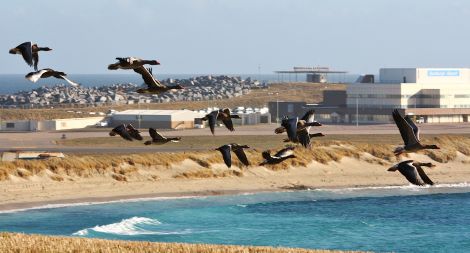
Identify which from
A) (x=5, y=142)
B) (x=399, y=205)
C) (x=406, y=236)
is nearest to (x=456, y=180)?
(x=399, y=205)

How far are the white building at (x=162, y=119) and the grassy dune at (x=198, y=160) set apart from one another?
38.0 metres

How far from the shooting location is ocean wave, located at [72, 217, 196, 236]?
80062 mm

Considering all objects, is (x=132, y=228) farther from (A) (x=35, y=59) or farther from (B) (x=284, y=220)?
(A) (x=35, y=59)

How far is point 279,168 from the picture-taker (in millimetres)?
113312

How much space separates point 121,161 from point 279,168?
1760 cm

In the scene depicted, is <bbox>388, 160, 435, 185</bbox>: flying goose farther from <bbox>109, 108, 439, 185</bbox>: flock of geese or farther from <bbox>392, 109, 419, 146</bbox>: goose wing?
<bbox>392, 109, 419, 146</bbox>: goose wing

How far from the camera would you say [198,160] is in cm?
10975

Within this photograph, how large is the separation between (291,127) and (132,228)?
5330cm

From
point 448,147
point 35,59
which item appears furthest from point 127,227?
point 448,147

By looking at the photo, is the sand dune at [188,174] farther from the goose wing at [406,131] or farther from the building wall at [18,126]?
the building wall at [18,126]

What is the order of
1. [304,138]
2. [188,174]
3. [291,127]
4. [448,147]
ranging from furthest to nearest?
[448,147]
[188,174]
[304,138]
[291,127]

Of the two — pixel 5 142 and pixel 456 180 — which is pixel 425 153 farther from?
pixel 5 142

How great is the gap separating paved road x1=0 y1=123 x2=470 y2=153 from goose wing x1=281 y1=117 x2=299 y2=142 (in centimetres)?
8673

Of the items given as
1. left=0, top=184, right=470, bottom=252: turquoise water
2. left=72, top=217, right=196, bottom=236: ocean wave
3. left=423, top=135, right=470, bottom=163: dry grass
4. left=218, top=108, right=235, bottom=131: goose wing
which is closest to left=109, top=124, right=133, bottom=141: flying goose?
left=218, top=108, right=235, bottom=131: goose wing
